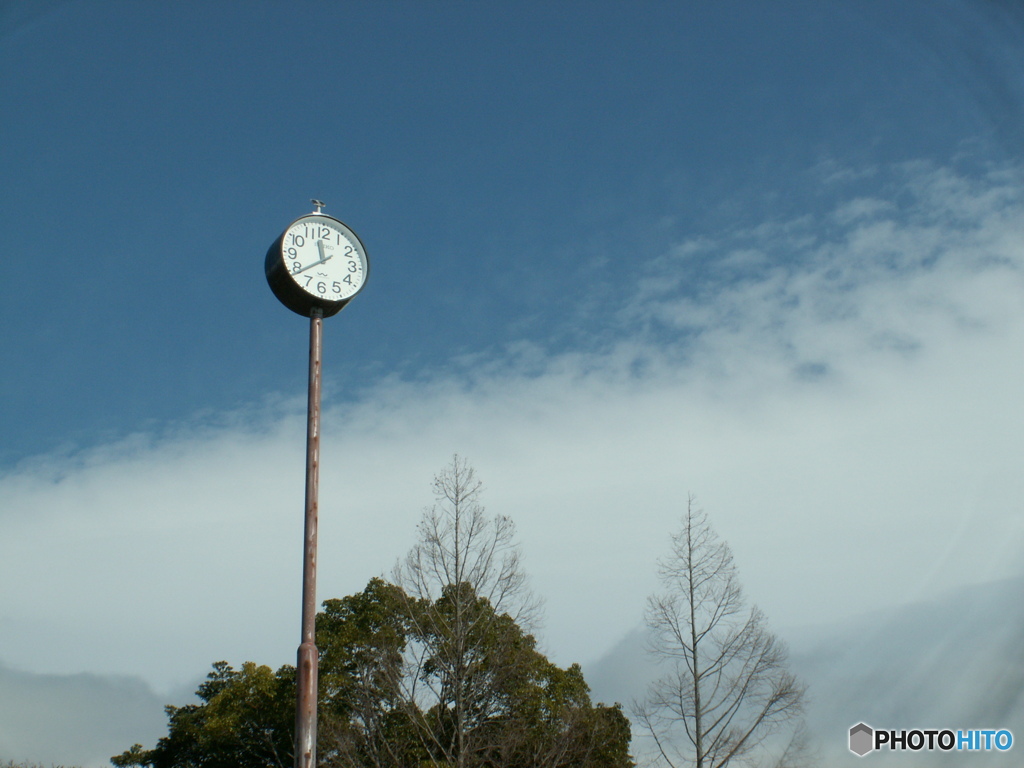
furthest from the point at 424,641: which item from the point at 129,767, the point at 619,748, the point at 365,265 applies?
the point at 129,767

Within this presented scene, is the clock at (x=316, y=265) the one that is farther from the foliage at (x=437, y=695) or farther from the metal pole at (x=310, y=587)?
the foliage at (x=437, y=695)

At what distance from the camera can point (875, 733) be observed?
1478 cm

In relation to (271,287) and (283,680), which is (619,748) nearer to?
(283,680)

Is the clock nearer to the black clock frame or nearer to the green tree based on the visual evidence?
the black clock frame

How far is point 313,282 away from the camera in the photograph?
794 cm

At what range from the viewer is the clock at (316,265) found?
7.87m

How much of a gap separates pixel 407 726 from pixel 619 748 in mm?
6578

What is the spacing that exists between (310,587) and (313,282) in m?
2.77

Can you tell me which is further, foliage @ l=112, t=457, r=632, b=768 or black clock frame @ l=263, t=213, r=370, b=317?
foliage @ l=112, t=457, r=632, b=768

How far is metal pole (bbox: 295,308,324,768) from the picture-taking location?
6.28 m

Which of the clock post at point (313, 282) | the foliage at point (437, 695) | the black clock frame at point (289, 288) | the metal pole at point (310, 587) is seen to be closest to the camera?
the metal pole at point (310, 587)

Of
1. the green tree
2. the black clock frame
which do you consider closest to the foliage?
the green tree

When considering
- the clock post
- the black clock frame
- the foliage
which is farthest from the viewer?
the foliage

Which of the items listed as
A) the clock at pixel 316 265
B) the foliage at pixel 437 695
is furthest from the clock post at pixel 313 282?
the foliage at pixel 437 695
